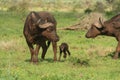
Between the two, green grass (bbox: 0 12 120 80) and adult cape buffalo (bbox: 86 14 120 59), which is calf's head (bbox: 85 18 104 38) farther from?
green grass (bbox: 0 12 120 80)

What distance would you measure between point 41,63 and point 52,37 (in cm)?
103

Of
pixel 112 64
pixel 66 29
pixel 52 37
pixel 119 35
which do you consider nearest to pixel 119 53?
pixel 119 35

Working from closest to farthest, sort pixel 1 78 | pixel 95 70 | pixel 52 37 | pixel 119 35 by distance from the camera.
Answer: pixel 1 78
pixel 95 70
pixel 52 37
pixel 119 35

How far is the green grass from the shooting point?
1268cm

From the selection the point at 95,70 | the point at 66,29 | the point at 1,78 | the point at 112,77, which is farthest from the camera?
the point at 66,29

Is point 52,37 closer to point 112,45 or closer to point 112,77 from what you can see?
point 112,77

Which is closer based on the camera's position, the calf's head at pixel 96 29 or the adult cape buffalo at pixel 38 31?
the adult cape buffalo at pixel 38 31

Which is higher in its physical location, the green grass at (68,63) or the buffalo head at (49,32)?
the buffalo head at (49,32)

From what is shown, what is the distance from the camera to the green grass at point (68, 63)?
12680 mm

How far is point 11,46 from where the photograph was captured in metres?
20.8

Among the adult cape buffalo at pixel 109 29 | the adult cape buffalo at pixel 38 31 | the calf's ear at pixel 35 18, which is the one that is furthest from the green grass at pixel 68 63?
the calf's ear at pixel 35 18

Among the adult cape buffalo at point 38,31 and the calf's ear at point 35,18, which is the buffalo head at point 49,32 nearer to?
the adult cape buffalo at point 38,31

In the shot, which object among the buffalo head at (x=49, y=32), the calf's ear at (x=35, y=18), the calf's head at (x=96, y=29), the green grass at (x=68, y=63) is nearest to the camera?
the green grass at (x=68, y=63)

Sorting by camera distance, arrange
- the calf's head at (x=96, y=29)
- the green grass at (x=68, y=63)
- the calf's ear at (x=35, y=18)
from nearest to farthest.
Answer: the green grass at (x=68, y=63)
the calf's ear at (x=35, y=18)
the calf's head at (x=96, y=29)
